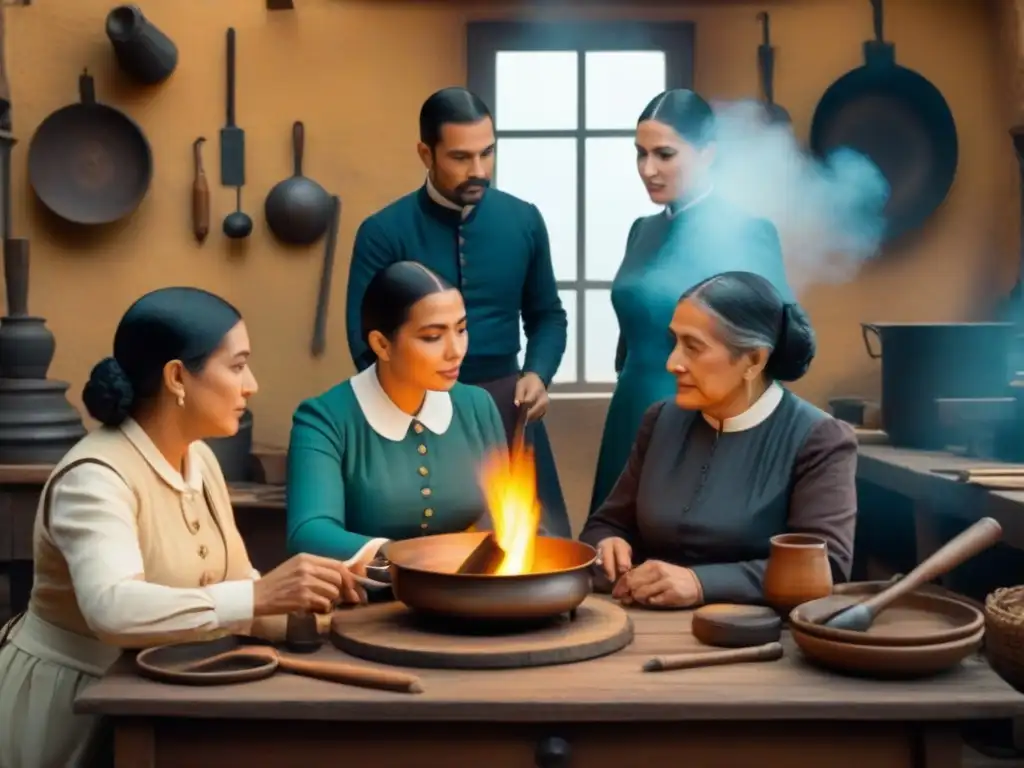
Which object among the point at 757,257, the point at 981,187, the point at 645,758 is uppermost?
the point at 981,187

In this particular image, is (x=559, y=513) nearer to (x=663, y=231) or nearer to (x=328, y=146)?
(x=663, y=231)

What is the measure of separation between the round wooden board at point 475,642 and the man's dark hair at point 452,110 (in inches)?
57.5

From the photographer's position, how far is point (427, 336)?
8.06 ft

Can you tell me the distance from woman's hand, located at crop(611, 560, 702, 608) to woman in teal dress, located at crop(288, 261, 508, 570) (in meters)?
0.50

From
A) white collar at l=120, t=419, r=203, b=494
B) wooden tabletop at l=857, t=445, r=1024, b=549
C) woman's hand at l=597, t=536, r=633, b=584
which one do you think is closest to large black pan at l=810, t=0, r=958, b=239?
wooden tabletop at l=857, t=445, r=1024, b=549

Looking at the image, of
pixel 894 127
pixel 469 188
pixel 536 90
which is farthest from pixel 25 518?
pixel 894 127

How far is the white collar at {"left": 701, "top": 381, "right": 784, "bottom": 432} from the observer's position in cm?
241

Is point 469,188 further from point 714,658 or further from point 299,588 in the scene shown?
point 714,658

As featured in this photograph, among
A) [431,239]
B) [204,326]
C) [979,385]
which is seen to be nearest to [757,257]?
[431,239]

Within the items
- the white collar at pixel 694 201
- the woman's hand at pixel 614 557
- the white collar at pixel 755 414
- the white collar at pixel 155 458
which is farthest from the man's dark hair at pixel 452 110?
the white collar at pixel 155 458

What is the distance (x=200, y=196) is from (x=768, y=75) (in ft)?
6.87

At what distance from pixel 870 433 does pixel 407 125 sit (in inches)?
77.8

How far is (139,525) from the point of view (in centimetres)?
201

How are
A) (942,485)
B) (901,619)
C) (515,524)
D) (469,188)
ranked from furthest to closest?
1. (942,485)
2. (469,188)
3. (515,524)
4. (901,619)
